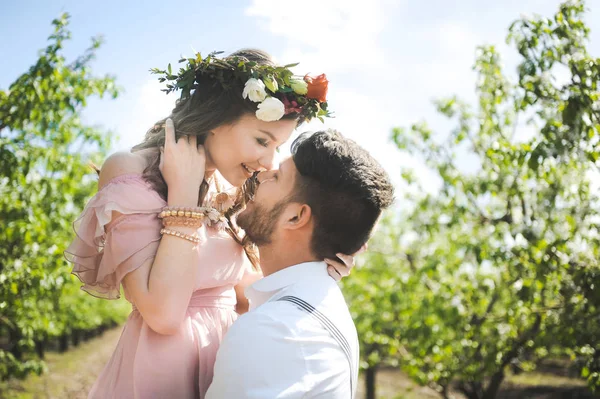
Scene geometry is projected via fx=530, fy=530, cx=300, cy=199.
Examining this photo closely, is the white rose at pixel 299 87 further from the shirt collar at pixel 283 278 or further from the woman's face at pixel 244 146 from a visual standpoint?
the shirt collar at pixel 283 278

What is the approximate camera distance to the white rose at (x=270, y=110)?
248 centimetres

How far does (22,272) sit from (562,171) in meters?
5.76

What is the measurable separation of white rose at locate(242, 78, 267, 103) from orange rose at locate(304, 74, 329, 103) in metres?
0.32

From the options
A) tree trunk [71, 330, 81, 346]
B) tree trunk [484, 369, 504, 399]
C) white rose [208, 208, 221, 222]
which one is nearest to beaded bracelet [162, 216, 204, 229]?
white rose [208, 208, 221, 222]

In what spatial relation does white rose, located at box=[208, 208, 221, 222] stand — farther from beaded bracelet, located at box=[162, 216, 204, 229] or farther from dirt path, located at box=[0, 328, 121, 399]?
dirt path, located at box=[0, 328, 121, 399]

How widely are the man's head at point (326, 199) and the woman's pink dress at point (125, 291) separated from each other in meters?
0.41

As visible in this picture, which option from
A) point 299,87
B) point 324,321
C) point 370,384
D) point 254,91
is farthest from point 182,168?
point 370,384

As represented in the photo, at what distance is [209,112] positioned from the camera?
2.63m

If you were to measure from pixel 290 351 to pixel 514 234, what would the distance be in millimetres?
4781

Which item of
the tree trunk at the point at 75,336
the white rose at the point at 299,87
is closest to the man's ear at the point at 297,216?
the white rose at the point at 299,87

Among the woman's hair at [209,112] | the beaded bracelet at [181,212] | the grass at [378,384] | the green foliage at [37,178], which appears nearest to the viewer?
the beaded bracelet at [181,212]

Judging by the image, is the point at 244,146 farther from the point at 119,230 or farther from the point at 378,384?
the point at 378,384

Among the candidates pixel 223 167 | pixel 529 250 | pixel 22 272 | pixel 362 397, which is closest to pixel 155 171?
pixel 223 167

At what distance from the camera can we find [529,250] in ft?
17.3
